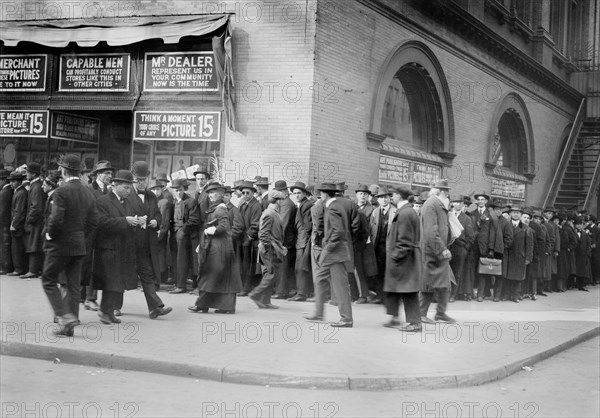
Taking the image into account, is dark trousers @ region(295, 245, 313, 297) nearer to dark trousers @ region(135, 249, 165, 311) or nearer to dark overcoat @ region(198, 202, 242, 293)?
dark overcoat @ region(198, 202, 242, 293)

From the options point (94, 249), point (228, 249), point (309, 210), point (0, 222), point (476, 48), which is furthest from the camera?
point (476, 48)

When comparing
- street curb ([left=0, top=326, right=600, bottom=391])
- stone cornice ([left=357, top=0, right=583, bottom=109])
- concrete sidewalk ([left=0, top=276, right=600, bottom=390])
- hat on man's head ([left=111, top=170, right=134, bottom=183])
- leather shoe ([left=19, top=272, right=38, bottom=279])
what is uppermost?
stone cornice ([left=357, top=0, right=583, bottom=109])

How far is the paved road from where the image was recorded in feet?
20.5

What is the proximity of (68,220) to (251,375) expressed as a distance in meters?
3.09

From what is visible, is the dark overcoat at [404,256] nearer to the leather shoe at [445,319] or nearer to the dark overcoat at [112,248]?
the leather shoe at [445,319]

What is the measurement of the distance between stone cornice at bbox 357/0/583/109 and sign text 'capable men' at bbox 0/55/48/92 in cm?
702

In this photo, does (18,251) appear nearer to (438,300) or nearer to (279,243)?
(279,243)

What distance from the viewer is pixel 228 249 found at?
35.1 ft

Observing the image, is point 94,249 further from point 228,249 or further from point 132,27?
point 132,27

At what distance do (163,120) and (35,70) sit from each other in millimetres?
3312

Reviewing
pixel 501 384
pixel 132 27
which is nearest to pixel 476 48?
pixel 132 27

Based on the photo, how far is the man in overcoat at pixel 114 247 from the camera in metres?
9.38

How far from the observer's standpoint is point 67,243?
8664mm

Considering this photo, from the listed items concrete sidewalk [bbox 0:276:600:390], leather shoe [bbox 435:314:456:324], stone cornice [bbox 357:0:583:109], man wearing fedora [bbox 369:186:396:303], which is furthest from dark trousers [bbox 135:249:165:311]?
stone cornice [bbox 357:0:583:109]
